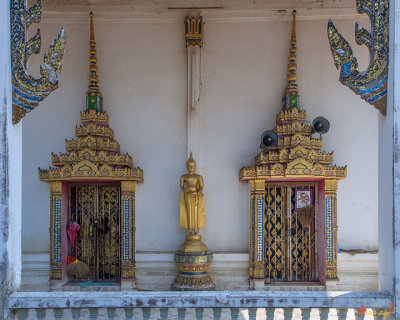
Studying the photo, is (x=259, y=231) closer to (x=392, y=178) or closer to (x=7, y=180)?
(x=392, y=178)

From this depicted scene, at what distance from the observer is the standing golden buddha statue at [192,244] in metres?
6.23

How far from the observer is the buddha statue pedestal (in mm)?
6215

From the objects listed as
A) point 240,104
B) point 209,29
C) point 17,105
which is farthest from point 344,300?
point 209,29

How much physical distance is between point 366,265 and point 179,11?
16.3 ft

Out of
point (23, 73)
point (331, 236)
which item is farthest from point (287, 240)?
point (23, 73)

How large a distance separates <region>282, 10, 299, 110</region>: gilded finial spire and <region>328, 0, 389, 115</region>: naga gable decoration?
3493mm

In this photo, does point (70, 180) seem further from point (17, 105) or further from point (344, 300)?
point (344, 300)

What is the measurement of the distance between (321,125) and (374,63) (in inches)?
132

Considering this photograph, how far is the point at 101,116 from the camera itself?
6535 millimetres

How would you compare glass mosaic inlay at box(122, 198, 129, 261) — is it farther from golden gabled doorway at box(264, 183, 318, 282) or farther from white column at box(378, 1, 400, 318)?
white column at box(378, 1, 400, 318)

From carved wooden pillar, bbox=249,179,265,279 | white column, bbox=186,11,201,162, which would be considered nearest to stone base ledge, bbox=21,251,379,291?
A: carved wooden pillar, bbox=249,179,265,279

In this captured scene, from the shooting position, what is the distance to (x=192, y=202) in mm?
6445

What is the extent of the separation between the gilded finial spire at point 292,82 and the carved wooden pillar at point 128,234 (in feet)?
8.85

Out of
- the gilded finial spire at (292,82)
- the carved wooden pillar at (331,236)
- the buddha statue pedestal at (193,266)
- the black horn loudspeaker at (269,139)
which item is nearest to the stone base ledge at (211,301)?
the buddha statue pedestal at (193,266)
